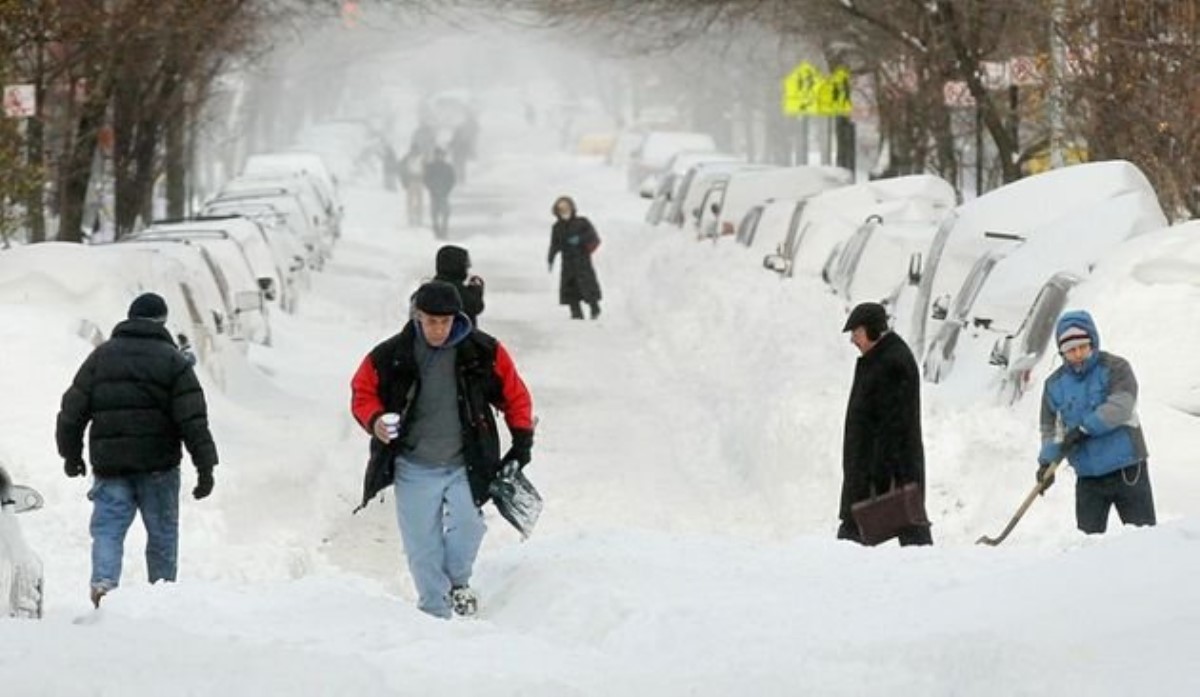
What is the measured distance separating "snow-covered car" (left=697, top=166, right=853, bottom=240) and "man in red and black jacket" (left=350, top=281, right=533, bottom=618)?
24719mm

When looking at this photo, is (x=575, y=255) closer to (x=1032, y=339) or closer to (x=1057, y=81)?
(x=1057, y=81)

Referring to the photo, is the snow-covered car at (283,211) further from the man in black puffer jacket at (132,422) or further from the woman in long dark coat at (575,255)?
the man in black puffer jacket at (132,422)

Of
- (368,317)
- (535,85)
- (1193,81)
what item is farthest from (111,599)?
(535,85)

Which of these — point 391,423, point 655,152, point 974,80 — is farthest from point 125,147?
point 655,152

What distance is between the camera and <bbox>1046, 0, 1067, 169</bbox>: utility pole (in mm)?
25309

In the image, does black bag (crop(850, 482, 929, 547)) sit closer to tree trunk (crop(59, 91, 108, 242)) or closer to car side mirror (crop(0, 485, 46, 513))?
car side mirror (crop(0, 485, 46, 513))

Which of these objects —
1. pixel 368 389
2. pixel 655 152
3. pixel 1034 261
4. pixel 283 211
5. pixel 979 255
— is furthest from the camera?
pixel 655 152

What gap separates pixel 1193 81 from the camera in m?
21.3

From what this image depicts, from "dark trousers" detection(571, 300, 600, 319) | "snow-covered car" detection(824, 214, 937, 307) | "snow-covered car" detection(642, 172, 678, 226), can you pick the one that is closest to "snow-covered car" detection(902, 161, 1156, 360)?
"snow-covered car" detection(824, 214, 937, 307)

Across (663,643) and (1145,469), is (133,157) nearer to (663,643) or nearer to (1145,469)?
(1145,469)

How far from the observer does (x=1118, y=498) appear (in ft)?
41.7

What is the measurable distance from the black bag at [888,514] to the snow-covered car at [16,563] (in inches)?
159

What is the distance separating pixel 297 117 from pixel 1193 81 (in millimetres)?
76399

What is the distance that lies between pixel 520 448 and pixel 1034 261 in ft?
23.6
